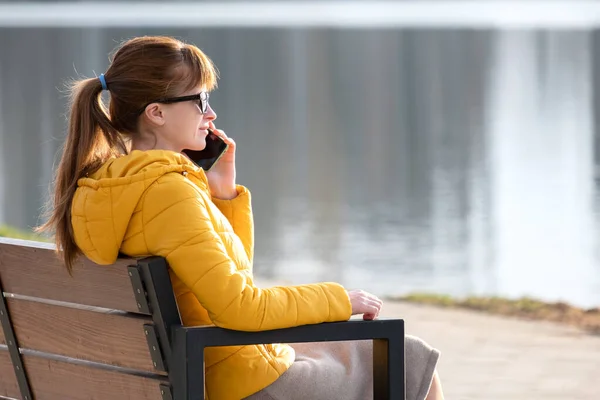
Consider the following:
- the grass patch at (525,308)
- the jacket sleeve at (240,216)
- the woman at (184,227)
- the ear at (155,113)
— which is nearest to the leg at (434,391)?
the woman at (184,227)

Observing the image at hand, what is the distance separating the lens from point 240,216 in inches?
125

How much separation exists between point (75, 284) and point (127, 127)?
1.34 feet

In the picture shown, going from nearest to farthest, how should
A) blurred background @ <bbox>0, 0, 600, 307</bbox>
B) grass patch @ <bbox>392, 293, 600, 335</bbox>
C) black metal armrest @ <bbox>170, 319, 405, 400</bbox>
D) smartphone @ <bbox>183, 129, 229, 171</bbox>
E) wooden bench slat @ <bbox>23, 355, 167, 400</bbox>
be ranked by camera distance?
1. black metal armrest @ <bbox>170, 319, 405, 400</bbox>
2. wooden bench slat @ <bbox>23, 355, 167, 400</bbox>
3. smartphone @ <bbox>183, 129, 229, 171</bbox>
4. grass patch @ <bbox>392, 293, 600, 335</bbox>
5. blurred background @ <bbox>0, 0, 600, 307</bbox>

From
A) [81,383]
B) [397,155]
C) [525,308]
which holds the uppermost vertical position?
[81,383]

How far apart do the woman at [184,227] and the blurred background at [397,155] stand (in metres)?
1.41

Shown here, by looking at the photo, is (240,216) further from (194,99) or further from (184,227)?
(184,227)

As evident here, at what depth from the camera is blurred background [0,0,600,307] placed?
912 centimetres

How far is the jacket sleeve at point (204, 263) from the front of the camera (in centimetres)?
251

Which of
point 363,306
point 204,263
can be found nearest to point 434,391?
point 363,306

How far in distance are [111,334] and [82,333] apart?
0.09 m

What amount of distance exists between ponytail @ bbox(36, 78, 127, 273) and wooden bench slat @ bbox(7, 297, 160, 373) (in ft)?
0.46

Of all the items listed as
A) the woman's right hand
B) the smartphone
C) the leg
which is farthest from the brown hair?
the leg

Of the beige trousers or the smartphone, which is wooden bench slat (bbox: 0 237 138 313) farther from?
the smartphone

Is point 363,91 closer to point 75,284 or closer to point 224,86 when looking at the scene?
point 224,86
